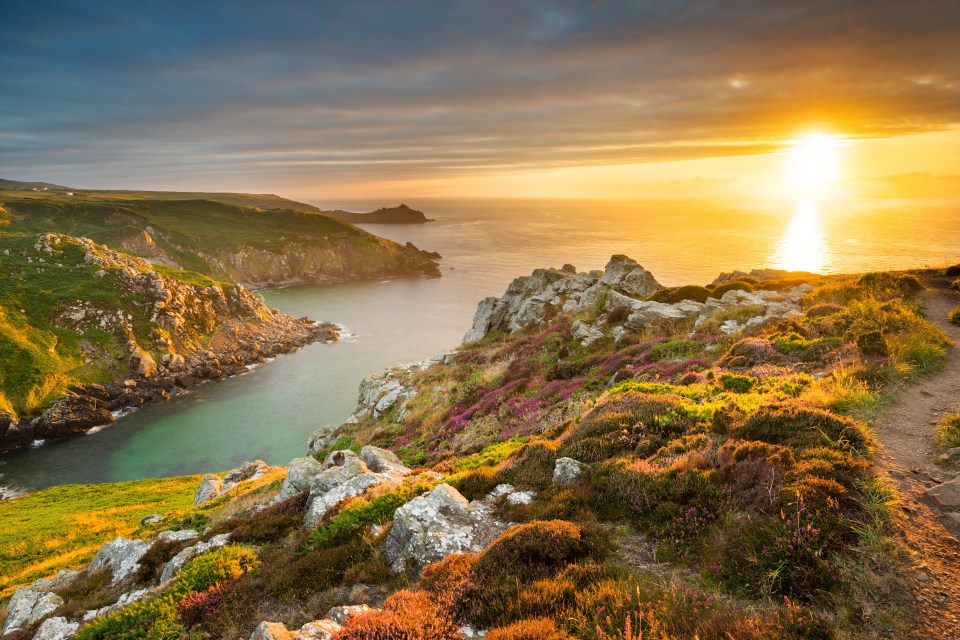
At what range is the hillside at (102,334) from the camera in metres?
63.2

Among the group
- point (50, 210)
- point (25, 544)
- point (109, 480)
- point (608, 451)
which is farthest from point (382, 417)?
point (50, 210)

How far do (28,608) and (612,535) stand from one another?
19.8 m

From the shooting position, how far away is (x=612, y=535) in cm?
820

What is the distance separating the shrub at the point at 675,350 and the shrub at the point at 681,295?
17.2m

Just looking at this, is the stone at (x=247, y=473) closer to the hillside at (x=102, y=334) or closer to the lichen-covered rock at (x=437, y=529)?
the lichen-covered rock at (x=437, y=529)

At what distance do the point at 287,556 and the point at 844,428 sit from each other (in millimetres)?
13264

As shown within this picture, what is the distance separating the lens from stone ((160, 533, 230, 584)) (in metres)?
11.8

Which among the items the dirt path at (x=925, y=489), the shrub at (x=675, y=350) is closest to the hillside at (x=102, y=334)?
the shrub at (x=675, y=350)

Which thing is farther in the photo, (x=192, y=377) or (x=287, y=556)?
(x=192, y=377)

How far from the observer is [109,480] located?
166 feet

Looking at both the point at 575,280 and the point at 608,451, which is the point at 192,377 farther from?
the point at 608,451

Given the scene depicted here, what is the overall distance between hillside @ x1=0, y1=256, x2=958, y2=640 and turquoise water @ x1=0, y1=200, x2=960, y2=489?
46212mm

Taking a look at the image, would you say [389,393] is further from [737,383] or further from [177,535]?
[737,383]

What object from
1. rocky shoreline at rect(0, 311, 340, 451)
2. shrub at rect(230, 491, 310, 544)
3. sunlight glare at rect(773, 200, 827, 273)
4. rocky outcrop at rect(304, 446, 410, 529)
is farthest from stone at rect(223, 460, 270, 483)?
sunlight glare at rect(773, 200, 827, 273)
